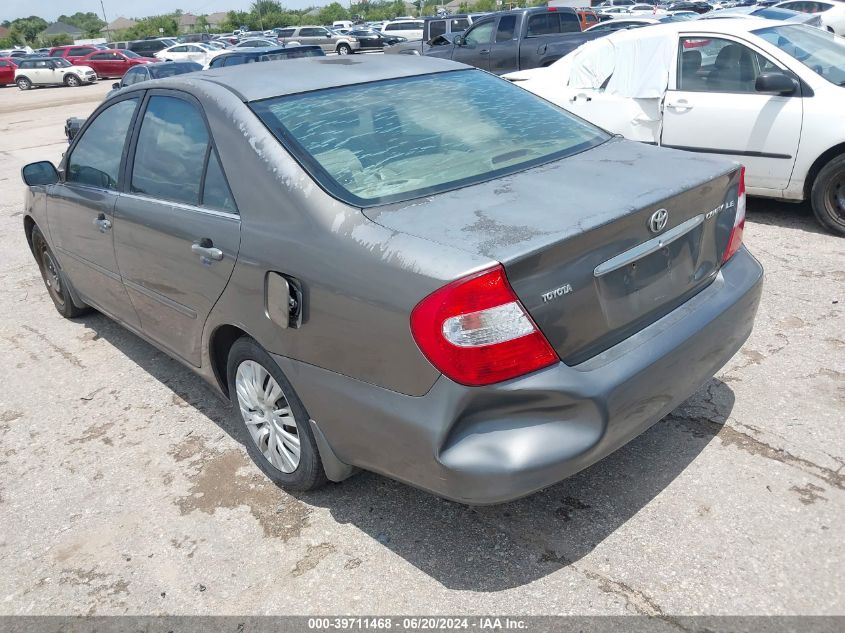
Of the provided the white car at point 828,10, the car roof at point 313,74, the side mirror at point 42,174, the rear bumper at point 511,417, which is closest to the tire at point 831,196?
the car roof at point 313,74

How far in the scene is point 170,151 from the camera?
341cm

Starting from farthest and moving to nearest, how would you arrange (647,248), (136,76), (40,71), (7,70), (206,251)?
(7,70), (40,71), (136,76), (206,251), (647,248)

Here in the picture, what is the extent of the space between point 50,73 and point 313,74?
34833 mm

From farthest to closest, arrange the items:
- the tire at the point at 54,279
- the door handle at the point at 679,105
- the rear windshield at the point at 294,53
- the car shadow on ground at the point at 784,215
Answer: the rear windshield at the point at 294,53, the door handle at the point at 679,105, the car shadow on ground at the point at 784,215, the tire at the point at 54,279

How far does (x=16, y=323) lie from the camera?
542 cm

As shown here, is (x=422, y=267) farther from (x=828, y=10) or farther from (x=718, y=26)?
(x=828, y=10)

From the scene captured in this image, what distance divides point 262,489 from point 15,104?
27.9 m

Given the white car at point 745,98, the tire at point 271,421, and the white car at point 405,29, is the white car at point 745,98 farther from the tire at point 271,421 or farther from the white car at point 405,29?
the white car at point 405,29

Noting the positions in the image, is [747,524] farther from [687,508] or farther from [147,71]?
[147,71]

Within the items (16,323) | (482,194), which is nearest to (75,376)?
(16,323)

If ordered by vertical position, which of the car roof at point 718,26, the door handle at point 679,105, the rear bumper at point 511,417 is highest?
the car roof at point 718,26

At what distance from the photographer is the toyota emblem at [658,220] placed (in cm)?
249

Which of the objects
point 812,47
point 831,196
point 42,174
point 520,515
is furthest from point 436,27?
point 520,515

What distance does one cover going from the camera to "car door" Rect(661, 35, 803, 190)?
18.6 ft
